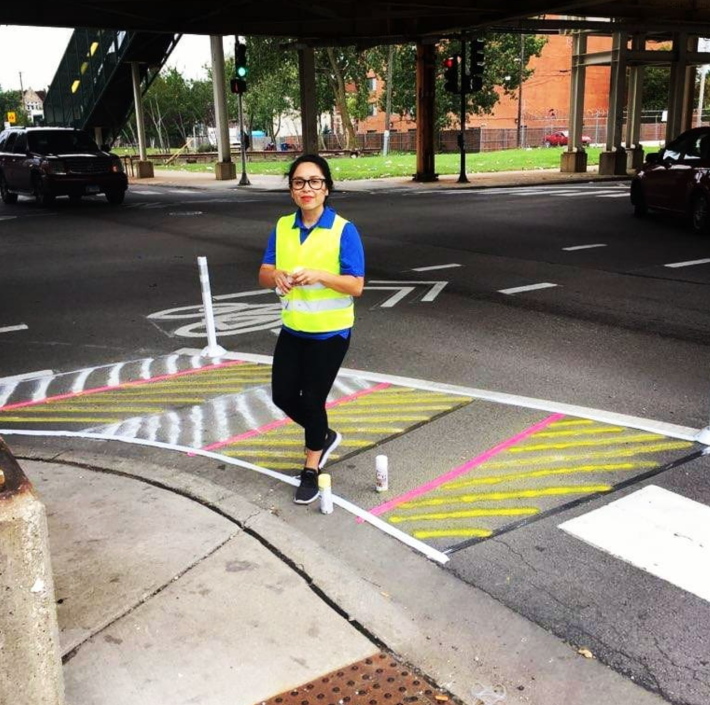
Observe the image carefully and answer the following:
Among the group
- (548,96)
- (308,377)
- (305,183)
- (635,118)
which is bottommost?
(308,377)

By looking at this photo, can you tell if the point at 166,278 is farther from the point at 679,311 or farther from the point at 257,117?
the point at 257,117

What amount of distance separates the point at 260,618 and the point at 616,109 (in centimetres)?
3101

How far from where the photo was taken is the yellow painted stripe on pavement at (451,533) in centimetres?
391

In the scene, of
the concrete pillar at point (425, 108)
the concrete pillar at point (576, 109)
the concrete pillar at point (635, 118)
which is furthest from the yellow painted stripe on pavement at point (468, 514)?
the concrete pillar at point (635, 118)

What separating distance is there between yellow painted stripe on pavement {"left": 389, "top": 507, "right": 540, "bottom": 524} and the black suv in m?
19.7

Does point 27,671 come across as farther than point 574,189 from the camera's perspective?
No

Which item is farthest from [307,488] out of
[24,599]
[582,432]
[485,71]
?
[485,71]

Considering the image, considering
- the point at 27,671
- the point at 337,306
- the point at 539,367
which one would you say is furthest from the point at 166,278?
the point at 27,671

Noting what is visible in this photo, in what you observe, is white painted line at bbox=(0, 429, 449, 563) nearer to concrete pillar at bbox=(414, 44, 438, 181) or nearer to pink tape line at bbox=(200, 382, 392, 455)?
pink tape line at bbox=(200, 382, 392, 455)

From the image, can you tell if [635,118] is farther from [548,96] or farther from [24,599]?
Result: [548,96]

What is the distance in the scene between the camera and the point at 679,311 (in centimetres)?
874

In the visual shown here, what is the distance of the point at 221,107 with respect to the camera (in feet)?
109

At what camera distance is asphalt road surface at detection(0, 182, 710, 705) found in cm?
345

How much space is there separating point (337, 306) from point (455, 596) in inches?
64.5
